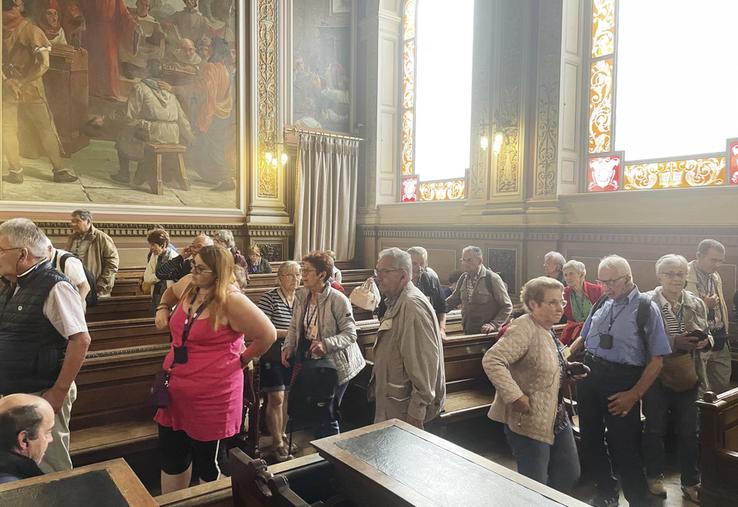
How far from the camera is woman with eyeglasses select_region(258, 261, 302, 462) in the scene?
147 inches

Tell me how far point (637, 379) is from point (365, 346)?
2.11m

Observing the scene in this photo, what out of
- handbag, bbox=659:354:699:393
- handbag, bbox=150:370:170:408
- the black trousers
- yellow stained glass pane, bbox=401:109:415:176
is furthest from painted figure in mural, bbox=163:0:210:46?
handbag, bbox=659:354:699:393

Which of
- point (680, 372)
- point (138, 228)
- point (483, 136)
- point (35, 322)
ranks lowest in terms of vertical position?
point (680, 372)

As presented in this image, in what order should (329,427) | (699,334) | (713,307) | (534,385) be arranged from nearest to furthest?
(534,385) < (699,334) < (329,427) < (713,307)

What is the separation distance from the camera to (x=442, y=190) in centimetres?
957

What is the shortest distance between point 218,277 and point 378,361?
0.99 m

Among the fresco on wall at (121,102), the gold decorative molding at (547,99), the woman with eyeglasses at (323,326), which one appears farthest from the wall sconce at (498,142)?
the woman with eyeglasses at (323,326)

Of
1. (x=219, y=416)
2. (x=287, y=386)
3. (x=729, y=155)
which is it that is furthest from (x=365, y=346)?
(x=729, y=155)

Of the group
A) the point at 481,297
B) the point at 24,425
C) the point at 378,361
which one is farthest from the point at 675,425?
the point at 24,425

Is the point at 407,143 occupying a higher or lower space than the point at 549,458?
higher

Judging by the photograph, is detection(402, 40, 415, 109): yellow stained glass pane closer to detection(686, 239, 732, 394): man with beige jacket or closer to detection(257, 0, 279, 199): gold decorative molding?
detection(257, 0, 279, 199): gold decorative molding

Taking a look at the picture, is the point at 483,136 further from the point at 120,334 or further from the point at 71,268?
the point at 71,268

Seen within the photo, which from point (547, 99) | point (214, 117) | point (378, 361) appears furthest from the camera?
point (214, 117)

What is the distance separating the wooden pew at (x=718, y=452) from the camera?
2662 mm
